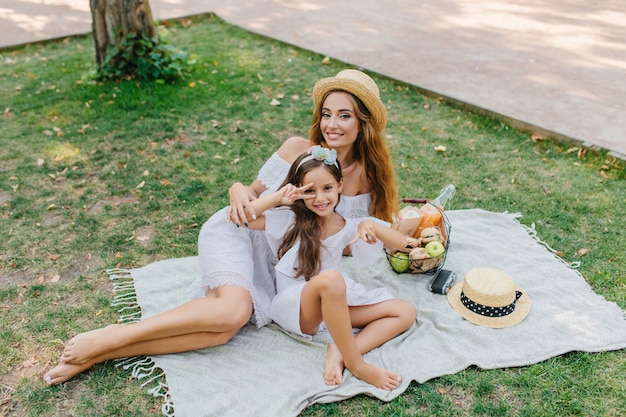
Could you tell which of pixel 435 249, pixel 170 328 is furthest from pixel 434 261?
pixel 170 328

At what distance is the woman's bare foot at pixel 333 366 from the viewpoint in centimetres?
298

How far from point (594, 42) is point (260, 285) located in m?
6.97

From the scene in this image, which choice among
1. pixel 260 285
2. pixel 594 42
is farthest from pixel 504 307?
pixel 594 42

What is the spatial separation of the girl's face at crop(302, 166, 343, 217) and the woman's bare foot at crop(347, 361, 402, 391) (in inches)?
35.0

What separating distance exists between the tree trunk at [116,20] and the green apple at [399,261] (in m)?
4.66

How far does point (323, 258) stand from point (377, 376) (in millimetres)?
749

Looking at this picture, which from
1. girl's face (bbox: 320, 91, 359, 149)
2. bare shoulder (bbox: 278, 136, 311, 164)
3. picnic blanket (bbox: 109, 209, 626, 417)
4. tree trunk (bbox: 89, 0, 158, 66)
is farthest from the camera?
tree trunk (bbox: 89, 0, 158, 66)

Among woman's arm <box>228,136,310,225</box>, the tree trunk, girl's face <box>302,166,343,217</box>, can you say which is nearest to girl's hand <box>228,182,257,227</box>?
woman's arm <box>228,136,310,225</box>

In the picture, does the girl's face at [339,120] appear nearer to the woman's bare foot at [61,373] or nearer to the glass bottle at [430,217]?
the glass bottle at [430,217]

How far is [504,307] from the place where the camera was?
3.41 metres

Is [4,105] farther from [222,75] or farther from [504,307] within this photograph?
[504,307]

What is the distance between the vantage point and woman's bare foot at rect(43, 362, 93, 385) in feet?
9.69

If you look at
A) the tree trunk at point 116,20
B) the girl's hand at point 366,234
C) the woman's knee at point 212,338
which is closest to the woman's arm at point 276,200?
the girl's hand at point 366,234

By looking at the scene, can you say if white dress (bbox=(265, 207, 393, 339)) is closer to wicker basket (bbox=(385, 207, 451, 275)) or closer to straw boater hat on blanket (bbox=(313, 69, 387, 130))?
wicker basket (bbox=(385, 207, 451, 275))
